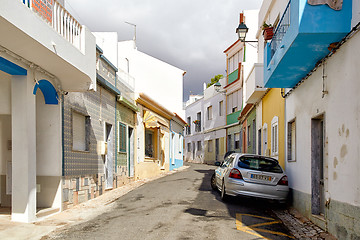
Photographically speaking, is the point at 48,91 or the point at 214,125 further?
the point at 214,125

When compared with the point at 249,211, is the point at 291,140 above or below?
above

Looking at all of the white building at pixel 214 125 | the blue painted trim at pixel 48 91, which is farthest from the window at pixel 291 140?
the white building at pixel 214 125

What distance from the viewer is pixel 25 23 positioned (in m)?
5.97

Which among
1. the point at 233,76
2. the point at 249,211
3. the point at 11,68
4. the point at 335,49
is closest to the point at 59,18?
the point at 11,68

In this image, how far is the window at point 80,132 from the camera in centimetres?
1028

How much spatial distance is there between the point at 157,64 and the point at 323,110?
21.0 metres

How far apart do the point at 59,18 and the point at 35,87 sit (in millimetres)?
1641

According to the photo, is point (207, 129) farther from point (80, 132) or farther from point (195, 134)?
point (80, 132)

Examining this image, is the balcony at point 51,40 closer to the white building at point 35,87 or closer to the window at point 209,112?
the white building at point 35,87

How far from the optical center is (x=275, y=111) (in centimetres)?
1334

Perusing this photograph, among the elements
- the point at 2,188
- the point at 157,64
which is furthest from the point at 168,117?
the point at 2,188

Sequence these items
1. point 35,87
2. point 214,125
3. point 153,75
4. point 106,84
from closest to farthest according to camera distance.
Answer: point 35,87
point 106,84
point 153,75
point 214,125

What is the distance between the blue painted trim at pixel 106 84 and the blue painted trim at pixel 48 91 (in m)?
2.77

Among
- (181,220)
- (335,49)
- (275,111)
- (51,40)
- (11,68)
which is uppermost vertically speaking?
(51,40)
